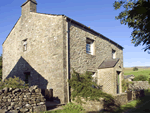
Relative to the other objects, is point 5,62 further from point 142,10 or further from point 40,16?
point 142,10

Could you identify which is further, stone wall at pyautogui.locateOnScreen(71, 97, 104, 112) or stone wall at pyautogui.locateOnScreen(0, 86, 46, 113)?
stone wall at pyautogui.locateOnScreen(71, 97, 104, 112)

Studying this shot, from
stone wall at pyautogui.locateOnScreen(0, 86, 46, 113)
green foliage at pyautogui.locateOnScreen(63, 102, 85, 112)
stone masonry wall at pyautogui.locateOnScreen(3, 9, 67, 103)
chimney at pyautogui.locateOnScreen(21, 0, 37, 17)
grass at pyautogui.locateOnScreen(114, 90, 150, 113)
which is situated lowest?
grass at pyautogui.locateOnScreen(114, 90, 150, 113)

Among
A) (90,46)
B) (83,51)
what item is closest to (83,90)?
(83,51)

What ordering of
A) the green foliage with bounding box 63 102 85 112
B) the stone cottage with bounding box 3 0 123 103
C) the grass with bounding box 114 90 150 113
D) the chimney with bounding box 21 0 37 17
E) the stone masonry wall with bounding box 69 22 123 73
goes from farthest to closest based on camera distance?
1. the chimney with bounding box 21 0 37 17
2. the stone masonry wall with bounding box 69 22 123 73
3. the stone cottage with bounding box 3 0 123 103
4. the grass with bounding box 114 90 150 113
5. the green foliage with bounding box 63 102 85 112

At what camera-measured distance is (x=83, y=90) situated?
9.30 m

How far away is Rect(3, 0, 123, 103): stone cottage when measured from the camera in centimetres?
988

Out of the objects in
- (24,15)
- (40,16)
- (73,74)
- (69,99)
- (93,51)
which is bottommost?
(69,99)

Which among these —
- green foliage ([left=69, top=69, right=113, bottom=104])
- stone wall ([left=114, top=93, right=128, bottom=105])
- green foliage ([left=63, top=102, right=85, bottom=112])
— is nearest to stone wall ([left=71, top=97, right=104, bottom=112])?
green foliage ([left=69, top=69, right=113, bottom=104])

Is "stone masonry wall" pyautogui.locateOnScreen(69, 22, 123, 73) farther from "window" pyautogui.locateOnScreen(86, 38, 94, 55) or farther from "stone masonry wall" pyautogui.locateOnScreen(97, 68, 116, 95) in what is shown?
"stone masonry wall" pyautogui.locateOnScreen(97, 68, 116, 95)

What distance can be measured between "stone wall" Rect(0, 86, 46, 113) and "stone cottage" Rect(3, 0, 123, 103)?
6.93 ft

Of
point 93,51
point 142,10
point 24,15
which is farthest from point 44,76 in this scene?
point 142,10

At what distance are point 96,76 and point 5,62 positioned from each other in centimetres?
1097

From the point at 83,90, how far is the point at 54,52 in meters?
3.68

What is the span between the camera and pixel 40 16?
11492 millimetres
